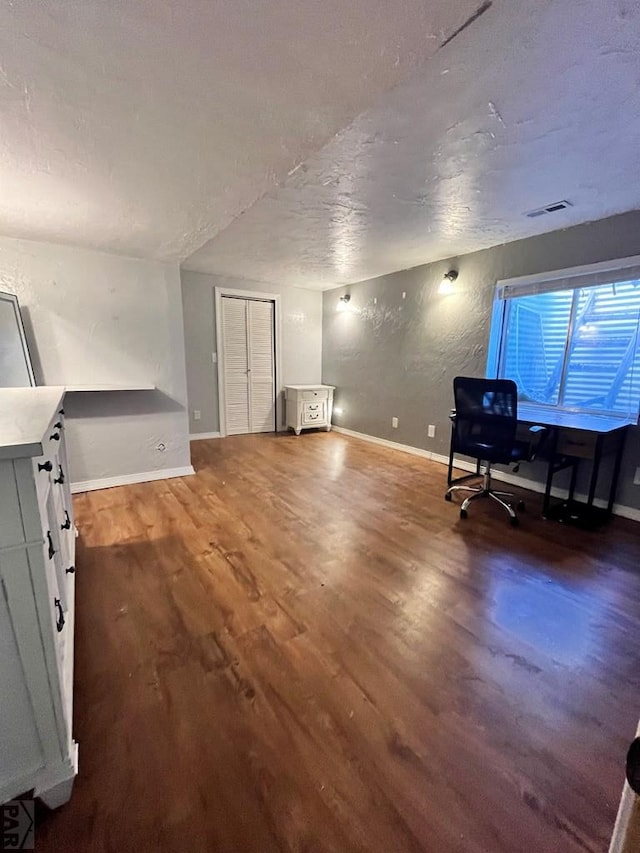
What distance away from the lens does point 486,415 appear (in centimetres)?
263

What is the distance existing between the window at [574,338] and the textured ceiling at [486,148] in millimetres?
440

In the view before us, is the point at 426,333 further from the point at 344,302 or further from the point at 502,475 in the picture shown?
the point at 502,475

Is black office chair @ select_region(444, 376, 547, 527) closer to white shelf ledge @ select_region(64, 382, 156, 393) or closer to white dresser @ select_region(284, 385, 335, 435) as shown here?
white shelf ledge @ select_region(64, 382, 156, 393)

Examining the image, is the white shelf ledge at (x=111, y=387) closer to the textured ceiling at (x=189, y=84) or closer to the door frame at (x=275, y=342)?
the textured ceiling at (x=189, y=84)

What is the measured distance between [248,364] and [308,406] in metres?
1.05

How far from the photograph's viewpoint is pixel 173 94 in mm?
1109

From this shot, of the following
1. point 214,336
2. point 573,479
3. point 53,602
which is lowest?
point 573,479

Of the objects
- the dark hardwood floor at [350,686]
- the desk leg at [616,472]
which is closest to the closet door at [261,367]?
the dark hardwood floor at [350,686]

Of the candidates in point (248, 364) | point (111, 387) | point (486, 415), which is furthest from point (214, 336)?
point (486, 415)

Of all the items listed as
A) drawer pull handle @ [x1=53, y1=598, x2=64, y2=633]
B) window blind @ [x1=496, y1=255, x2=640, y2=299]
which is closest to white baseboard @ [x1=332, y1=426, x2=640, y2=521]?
window blind @ [x1=496, y1=255, x2=640, y2=299]

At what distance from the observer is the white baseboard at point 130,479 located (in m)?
3.04

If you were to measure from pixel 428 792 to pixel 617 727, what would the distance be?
0.70 meters

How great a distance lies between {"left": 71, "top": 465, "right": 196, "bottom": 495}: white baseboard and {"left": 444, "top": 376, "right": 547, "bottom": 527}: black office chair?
8.20 ft

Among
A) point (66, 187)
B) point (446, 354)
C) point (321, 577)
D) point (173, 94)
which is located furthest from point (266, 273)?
point (321, 577)
